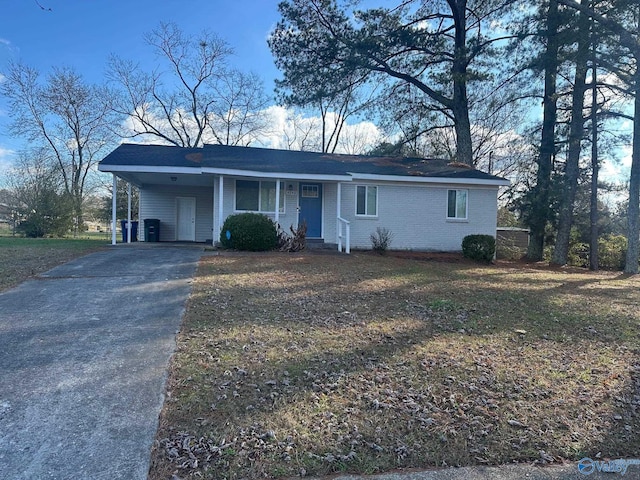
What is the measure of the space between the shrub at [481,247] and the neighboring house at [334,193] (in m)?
1.11

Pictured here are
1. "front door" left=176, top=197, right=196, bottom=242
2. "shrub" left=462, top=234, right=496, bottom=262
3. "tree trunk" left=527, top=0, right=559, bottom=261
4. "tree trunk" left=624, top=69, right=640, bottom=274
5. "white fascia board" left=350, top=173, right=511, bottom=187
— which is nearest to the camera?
"tree trunk" left=624, top=69, right=640, bottom=274

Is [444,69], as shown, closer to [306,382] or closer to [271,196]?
[271,196]

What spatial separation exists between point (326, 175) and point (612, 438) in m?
11.6

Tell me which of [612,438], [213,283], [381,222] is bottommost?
[612,438]

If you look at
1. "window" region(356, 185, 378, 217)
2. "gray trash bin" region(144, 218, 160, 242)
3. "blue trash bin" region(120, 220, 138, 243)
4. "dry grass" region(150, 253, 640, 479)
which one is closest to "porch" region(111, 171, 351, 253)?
"blue trash bin" region(120, 220, 138, 243)

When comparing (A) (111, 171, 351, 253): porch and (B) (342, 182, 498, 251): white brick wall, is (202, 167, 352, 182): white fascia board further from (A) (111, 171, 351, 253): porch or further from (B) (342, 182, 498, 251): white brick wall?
(B) (342, 182, 498, 251): white brick wall

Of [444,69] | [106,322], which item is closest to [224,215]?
[106,322]

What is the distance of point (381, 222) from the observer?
1539 cm

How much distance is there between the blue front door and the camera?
1515cm

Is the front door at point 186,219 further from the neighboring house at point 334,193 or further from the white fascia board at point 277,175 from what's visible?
the white fascia board at point 277,175

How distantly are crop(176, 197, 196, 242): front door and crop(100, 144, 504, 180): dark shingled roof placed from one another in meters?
2.22

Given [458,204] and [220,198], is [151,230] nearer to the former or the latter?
A: [220,198]

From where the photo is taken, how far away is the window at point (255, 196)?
14469 mm

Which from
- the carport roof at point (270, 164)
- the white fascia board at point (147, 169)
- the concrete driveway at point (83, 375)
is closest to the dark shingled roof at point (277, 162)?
the carport roof at point (270, 164)
